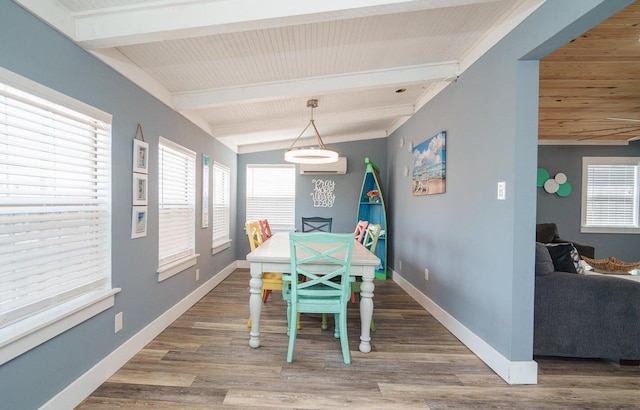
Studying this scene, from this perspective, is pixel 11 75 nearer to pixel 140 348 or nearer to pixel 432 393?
pixel 140 348

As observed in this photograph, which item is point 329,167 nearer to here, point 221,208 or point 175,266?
point 221,208

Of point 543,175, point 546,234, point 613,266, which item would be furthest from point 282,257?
point 543,175

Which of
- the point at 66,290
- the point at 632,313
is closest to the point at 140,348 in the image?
the point at 66,290

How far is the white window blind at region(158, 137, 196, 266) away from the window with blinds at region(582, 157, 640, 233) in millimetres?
6454

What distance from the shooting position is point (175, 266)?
291cm

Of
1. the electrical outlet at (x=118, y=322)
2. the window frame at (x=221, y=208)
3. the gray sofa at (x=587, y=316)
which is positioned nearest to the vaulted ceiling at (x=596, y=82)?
the gray sofa at (x=587, y=316)

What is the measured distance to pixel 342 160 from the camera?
5.21m

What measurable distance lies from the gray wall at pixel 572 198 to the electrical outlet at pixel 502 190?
12.8ft

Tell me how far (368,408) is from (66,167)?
7.54 ft

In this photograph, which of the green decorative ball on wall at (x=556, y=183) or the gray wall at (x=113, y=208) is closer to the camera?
the gray wall at (x=113, y=208)

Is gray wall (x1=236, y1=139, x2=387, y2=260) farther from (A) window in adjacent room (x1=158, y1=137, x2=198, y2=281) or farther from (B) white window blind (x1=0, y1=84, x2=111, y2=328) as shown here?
(B) white window blind (x1=0, y1=84, x2=111, y2=328)

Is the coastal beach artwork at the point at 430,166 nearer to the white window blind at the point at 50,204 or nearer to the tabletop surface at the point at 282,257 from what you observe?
the tabletop surface at the point at 282,257

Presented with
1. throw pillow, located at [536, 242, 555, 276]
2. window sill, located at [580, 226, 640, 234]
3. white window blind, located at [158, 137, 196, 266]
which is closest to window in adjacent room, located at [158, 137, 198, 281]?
white window blind, located at [158, 137, 196, 266]

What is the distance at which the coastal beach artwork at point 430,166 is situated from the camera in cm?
297
